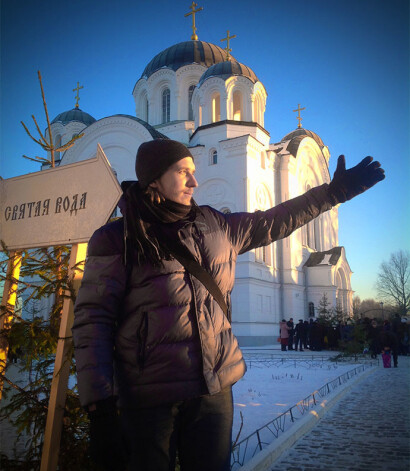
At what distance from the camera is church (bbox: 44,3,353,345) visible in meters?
21.6

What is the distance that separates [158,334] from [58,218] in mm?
1414

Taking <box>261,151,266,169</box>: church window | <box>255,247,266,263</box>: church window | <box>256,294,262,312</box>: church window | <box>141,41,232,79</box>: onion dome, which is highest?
<box>141,41,232,79</box>: onion dome

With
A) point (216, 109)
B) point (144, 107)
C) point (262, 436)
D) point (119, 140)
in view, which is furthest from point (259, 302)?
point (262, 436)

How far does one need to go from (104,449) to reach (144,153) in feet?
4.16

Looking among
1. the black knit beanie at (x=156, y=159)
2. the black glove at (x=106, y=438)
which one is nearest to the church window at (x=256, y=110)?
the black knit beanie at (x=156, y=159)

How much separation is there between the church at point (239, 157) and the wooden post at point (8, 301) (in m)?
17.9

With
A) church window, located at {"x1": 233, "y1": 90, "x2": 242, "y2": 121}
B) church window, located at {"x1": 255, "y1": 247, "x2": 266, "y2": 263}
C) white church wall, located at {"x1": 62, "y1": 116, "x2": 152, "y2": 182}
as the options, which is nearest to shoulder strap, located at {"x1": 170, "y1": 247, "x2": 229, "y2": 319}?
church window, located at {"x1": 255, "y1": 247, "x2": 266, "y2": 263}

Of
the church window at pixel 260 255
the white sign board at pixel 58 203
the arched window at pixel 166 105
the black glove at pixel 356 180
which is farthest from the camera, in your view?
the arched window at pixel 166 105

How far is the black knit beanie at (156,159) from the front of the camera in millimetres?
2008

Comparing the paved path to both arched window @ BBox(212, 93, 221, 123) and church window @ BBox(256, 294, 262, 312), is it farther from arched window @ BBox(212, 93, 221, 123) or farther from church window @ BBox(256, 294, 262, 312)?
arched window @ BBox(212, 93, 221, 123)

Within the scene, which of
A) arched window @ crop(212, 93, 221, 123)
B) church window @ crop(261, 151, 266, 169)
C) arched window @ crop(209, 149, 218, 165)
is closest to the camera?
arched window @ crop(209, 149, 218, 165)

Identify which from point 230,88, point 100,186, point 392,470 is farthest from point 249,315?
point 100,186

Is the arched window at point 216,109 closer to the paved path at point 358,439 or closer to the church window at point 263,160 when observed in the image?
the church window at point 263,160

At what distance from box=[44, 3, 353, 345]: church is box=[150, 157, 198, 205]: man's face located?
1864 cm
